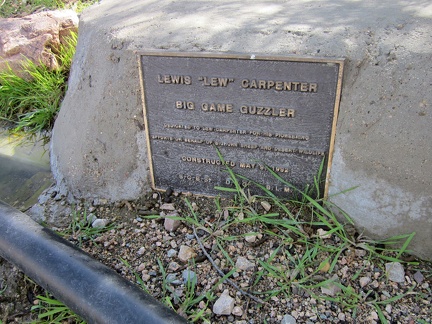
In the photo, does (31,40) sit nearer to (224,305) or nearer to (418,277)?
(224,305)

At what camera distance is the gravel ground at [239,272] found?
1.91 metres

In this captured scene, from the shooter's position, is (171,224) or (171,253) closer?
(171,253)

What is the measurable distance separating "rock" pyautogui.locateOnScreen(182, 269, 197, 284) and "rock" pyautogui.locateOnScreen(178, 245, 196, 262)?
8cm

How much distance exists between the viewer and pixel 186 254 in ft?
7.16

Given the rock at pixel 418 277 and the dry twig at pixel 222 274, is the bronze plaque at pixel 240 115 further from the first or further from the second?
A: the rock at pixel 418 277

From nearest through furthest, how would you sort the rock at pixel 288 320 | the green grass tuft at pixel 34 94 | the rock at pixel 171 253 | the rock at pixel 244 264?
the rock at pixel 288 320
the rock at pixel 244 264
the rock at pixel 171 253
the green grass tuft at pixel 34 94

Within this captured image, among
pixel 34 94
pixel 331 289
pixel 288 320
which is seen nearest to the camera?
pixel 288 320

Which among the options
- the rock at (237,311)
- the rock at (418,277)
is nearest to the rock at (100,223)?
the rock at (237,311)

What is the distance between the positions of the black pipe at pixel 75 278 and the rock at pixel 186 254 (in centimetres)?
39

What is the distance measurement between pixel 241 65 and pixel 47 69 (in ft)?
7.30

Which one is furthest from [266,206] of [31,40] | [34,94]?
[31,40]

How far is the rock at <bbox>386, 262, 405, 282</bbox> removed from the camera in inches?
79.3

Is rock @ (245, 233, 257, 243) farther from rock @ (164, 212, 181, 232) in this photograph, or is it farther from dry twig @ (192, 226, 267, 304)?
rock @ (164, 212, 181, 232)

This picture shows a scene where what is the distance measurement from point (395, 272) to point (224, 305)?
857 millimetres
